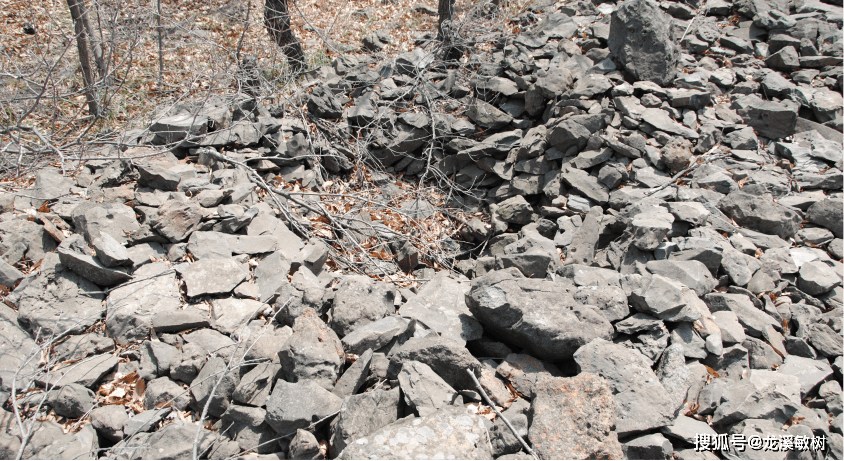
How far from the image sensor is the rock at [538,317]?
2893 millimetres

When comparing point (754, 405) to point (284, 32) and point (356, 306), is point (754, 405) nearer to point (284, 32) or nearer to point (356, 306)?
point (356, 306)

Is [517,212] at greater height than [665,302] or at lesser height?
lesser

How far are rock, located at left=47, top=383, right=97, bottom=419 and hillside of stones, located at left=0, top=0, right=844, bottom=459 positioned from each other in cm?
1

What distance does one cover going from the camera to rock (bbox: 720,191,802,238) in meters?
4.24

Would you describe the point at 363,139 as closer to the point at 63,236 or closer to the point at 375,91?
the point at 375,91

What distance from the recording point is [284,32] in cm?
752

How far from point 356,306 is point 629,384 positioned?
1.67 m

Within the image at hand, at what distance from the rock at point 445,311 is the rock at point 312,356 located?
A: 0.65 metres

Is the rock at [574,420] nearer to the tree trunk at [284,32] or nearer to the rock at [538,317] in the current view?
the rock at [538,317]

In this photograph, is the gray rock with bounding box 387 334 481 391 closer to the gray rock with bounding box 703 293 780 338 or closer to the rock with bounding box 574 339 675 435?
the rock with bounding box 574 339 675 435

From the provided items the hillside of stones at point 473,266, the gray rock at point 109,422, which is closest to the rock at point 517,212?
the hillside of stones at point 473,266

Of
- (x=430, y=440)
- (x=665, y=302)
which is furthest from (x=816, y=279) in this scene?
(x=430, y=440)

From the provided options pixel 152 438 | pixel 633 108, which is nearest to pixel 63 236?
pixel 152 438

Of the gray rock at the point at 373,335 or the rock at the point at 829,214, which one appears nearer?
the gray rock at the point at 373,335
